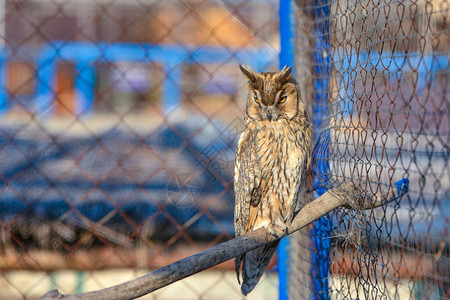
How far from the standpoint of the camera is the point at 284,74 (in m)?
Answer: 1.60

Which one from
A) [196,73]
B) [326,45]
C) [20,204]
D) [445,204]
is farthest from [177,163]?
[445,204]

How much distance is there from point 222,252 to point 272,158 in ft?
2.01

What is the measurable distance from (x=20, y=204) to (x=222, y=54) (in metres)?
1.27

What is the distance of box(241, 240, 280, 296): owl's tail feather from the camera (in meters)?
1.84

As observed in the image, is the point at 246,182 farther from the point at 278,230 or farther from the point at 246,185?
the point at 278,230

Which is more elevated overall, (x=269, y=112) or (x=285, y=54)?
(x=285, y=54)

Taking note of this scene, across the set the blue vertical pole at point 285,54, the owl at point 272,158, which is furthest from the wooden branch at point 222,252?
the blue vertical pole at point 285,54

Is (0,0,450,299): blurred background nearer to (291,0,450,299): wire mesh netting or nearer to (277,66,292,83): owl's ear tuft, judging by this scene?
(291,0,450,299): wire mesh netting

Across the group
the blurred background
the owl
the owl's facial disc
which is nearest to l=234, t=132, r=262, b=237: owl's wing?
the owl

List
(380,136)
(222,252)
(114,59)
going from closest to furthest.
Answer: (222,252), (380,136), (114,59)

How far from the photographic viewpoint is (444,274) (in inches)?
44.9

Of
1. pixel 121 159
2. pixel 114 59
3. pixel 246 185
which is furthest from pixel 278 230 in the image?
pixel 114 59

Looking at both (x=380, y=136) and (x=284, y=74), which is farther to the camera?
(x=284, y=74)

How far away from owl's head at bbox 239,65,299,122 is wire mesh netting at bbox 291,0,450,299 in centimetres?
13
